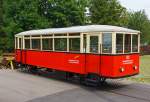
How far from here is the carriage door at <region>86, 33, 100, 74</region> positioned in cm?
1430

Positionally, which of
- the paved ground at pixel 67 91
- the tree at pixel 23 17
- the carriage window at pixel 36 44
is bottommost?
the paved ground at pixel 67 91

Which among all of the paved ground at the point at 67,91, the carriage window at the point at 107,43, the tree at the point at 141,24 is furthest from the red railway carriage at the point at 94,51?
the tree at the point at 141,24

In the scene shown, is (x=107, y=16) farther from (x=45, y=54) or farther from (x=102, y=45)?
(x=102, y=45)

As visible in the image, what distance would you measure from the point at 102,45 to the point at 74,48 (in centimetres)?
194

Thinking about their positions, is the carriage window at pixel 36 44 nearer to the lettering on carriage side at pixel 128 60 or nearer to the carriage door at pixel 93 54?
the carriage door at pixel 93 54

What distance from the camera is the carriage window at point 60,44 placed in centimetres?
1637

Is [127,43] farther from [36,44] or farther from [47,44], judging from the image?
[36,44]

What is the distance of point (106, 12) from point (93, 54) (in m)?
25.2

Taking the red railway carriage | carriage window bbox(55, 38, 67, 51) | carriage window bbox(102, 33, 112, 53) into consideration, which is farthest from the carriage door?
carriage window bbox(55, 38, 67, 51)

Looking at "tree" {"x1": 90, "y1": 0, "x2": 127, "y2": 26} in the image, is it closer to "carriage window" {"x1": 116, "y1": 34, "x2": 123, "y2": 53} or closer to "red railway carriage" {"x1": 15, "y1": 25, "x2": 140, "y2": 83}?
"red railway carriage" {"x1": 15, "y1": 25, "x2": 140, "y2": 83}

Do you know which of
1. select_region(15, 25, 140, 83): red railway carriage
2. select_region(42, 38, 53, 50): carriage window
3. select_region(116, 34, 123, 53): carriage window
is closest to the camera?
select_region(15, 25, 140, 83): red railway carriage

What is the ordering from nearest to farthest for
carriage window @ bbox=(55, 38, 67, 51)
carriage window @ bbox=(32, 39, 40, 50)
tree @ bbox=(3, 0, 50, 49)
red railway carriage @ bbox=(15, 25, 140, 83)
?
red railway carriage @ bbox=(15, 25, 140, 83) → carriage window @ bbox=(55, 38, 67, 51) → carriage window @ bbox=(32, 39, 40, 50) → tree @ bbox=(3, 0, 50, 49)

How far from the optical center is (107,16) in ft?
128

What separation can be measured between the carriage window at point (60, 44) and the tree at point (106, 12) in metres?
21.8
